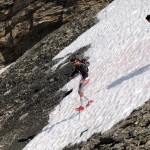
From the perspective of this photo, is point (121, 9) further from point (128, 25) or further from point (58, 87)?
point (58, 87)

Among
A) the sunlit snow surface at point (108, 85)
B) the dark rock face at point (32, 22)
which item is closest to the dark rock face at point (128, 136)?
the sunlit snow surface at point (108, 85)

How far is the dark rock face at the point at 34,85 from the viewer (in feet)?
83.0

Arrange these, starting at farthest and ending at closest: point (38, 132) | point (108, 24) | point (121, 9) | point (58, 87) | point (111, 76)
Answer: point (121, 9) → point (108, 24) → point (58, 87) → point (111, 76) → point (38, 132)

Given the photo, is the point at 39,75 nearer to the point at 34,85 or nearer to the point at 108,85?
the point at 34,85

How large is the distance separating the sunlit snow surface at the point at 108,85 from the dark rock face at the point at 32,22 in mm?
10345

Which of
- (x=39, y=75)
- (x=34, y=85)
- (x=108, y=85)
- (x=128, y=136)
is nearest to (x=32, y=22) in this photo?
(x=39, y=75)

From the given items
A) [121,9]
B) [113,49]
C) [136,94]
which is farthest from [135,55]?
[121,9]

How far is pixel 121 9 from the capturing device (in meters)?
42.7

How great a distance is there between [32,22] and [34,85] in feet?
56.5

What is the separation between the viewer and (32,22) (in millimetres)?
→ 48000

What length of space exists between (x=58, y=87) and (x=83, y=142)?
12.6 m

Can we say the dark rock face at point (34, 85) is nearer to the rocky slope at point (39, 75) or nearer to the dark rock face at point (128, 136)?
the rocky slope at point (39, 75)

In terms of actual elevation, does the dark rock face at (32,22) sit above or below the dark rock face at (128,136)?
below

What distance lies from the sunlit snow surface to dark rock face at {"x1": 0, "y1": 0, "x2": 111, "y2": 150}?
1575mm
